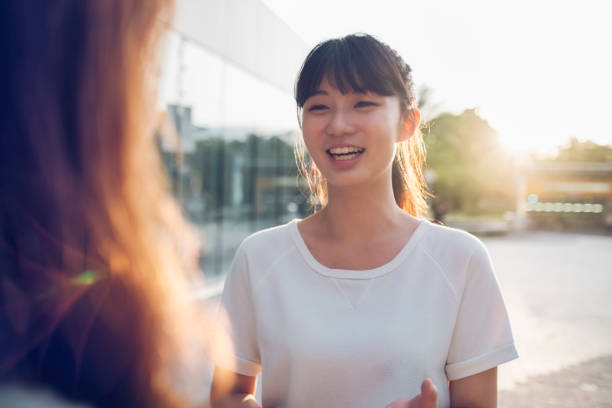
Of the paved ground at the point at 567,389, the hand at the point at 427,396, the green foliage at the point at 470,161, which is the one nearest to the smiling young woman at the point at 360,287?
the hand at the point at 427,396

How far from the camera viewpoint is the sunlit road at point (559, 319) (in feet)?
16.8

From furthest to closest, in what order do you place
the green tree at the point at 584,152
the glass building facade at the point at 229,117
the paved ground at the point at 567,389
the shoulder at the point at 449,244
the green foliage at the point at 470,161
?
the green tree at the point at 584,152, the green foliage at the point at 470,161, the glass building facade at the point at 229,117, the paved ground at the point at 567,389, the shoulder at the point at 449,244

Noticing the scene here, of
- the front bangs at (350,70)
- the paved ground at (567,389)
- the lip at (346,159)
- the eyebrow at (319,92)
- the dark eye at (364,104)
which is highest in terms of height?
the front bangs at (350,70)

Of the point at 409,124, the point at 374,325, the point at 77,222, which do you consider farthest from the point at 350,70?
the point at 77,222

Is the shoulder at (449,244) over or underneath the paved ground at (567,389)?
over

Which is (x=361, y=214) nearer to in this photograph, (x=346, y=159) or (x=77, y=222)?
(x=346, y=159)

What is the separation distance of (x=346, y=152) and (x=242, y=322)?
656 mm

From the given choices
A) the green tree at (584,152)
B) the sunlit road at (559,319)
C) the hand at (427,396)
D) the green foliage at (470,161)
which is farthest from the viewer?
the green tree at (584,152)

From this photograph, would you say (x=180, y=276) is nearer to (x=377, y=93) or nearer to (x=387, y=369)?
(x=387, y=369)

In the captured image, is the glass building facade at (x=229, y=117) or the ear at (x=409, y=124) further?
the glass building facade at (x=229, y=117)

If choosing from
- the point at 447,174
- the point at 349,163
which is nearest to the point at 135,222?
the point at 349,163

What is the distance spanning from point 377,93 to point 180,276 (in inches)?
49.1

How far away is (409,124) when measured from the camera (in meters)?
1.95

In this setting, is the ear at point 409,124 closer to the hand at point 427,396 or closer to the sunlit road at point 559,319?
the hand at point 427,396
